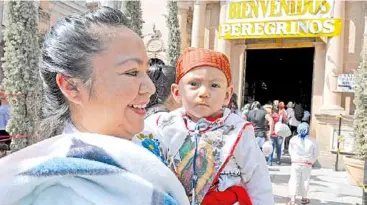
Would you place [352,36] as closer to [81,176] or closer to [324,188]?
[324,188]

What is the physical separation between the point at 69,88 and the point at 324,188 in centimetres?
840

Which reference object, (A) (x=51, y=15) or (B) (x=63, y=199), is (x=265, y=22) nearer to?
(A) (x=51, y=15)

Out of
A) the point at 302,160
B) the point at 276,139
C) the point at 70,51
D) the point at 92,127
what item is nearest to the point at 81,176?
the point at 92,127

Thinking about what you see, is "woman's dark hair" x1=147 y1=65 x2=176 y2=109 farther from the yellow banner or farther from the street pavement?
the yellow banner

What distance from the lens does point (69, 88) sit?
99cm

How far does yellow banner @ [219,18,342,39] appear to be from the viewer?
11297 millimetres

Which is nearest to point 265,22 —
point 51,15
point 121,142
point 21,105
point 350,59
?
point 350,59

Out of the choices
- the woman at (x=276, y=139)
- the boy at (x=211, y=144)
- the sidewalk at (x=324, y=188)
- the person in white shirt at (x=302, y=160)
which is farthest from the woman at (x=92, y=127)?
the woman at (x=276, y=139)

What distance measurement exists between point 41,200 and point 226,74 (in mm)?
1296

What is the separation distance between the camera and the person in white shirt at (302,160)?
6820mm

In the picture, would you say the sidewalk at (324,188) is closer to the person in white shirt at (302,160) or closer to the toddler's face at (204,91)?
the person in white shirt at (302,160)

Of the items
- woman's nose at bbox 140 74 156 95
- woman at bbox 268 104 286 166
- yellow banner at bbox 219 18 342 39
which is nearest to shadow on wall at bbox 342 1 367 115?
yellow banner at bbox 219 18 342 39

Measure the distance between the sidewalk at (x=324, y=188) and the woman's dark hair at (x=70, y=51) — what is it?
657 cm

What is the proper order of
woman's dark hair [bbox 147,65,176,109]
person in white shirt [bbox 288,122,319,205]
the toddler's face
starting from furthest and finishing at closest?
person in white shirt [bbox 288,122,319,205] → woman's dark hair [bbox 147,65,176,109] → the toddler's face
